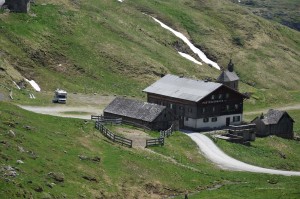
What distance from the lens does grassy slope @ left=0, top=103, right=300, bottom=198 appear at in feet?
222

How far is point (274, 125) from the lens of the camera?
11694 centimetres

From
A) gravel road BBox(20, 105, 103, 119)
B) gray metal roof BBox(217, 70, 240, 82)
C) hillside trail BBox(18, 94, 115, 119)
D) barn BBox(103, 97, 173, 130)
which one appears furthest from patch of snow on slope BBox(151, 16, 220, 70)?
barn BBox(103, 97, 173, 130)

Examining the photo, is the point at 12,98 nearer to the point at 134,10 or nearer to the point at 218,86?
the point at 218,86

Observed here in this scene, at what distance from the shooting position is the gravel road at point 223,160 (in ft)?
300

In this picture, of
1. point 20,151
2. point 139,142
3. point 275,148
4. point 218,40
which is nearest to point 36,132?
point 20,151

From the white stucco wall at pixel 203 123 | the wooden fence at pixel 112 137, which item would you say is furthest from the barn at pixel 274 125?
the wooden fence at pixel 112 137

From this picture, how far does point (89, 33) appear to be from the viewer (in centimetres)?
15250

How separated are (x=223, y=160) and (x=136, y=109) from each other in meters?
16.6

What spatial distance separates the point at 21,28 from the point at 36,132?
6294 cm

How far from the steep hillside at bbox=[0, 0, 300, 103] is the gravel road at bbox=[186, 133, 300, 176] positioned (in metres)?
34.5

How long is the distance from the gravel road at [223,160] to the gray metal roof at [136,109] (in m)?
6.29

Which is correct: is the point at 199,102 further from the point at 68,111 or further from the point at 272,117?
the point at 68,111

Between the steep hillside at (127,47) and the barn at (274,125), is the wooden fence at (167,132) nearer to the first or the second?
the barn at (274,125)

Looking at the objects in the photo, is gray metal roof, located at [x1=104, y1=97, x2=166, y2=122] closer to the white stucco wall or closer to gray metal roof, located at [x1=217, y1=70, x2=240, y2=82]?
the white stucco wall
